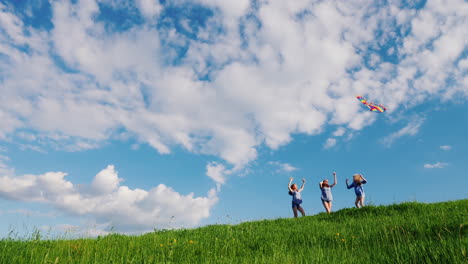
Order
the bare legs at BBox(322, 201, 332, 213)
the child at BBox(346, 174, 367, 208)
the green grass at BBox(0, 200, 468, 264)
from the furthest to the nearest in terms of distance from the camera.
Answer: the bare legs at BBox(322, 201, 332, 213)
the child at BBox(346, 174, 367, 208)
the green grass at BBox(0, 200, 468, 264)

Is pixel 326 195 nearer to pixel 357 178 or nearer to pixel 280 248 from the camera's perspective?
pixel 357 178

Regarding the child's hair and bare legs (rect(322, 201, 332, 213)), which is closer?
the child's hair

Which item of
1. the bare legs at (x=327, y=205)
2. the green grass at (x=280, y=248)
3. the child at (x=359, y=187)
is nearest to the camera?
the green grass at (x=280, y=248)

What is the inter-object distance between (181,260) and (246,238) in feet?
9.56

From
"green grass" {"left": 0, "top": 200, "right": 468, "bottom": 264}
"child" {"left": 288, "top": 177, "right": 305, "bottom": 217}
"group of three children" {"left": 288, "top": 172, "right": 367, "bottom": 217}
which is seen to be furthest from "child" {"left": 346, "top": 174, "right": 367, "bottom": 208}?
"green grass" {"left": 0, "top": 200, "right": 468, "bottom": 264}

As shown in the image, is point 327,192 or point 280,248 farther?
point 327,192

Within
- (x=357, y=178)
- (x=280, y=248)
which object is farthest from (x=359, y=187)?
(x=280, y=248)

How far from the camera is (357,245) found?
7.20 meters

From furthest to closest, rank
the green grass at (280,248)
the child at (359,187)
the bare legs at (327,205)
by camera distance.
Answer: the bare legs at (327,205)
the child at (359,187)
the green grass at (280,248)

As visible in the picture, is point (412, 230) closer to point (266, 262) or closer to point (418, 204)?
point (266, 262)

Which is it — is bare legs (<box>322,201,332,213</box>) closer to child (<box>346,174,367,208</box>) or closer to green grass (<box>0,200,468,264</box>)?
child (<box>346,174,367,208</box>)

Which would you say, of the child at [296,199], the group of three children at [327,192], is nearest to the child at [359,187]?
the group of three children at [327,192]

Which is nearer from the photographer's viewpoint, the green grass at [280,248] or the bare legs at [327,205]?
the green grass at [280,248]

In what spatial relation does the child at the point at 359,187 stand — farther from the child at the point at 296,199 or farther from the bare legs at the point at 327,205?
the child at the point at 296,199
